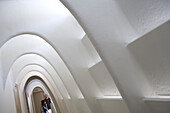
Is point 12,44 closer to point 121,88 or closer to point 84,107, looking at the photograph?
point 84,107

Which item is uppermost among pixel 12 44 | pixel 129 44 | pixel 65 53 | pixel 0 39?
pixel 12 44

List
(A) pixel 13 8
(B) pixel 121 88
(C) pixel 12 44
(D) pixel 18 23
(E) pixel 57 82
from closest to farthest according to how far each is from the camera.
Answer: (B) pixel 121 88
(A) pixel 13 8
(D) pixel 18 23
(C) pixel 12 44
(E) pixel 57 82

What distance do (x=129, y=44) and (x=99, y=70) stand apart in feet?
5.56

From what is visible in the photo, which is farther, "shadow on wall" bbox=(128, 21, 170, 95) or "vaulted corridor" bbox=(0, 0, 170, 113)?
"vaulted corridor" bbox=(0, 0, 170, 113)

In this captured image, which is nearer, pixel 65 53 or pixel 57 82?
pixel 65 53

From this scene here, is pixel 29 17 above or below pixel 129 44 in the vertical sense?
above

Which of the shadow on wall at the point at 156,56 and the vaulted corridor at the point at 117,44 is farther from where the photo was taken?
the vaulted corridor at the point at 117,44

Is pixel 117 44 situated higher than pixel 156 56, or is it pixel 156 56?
pixel 117 44

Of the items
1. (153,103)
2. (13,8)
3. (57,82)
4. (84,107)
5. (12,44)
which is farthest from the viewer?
(57,82)

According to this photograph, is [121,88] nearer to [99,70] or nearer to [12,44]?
[99,70]

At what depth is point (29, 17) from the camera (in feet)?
18.5

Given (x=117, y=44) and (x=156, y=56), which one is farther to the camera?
(x=117, y=44)

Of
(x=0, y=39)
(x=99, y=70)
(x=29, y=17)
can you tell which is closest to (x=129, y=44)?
(x=99, y=70)

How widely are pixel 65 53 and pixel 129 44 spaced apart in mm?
2838
